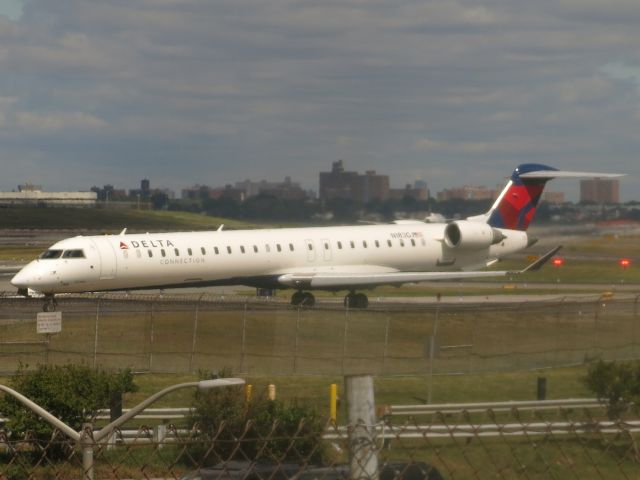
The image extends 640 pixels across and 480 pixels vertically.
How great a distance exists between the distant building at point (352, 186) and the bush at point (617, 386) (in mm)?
45441

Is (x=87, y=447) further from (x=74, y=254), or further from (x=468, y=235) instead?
(x=468, y=235)

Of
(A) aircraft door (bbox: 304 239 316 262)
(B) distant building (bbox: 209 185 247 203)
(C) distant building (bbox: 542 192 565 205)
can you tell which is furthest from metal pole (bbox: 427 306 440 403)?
(B) distant building (bbox: 209 185 247 203)

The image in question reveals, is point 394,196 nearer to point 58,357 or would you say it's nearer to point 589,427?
point 58,357

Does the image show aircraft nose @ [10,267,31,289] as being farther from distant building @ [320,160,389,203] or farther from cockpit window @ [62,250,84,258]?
distant building @ [320,160,389,203]

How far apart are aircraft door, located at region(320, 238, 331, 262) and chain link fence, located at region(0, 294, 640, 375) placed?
501 inches

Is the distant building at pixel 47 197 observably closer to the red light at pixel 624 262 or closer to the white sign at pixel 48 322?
the red light at pixel 624 262

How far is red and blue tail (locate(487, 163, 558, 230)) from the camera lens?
43.5m

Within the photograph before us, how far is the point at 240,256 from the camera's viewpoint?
3631 centimetres

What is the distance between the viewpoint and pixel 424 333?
68.7ft

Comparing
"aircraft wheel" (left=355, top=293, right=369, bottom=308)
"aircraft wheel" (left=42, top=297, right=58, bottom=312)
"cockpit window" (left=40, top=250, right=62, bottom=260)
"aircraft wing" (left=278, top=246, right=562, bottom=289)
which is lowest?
"aircraft wheel" (left=355, top=293, right=369, bottom=308)

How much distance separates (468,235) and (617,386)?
29.6 m

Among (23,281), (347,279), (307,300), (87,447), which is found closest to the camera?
(87,447)

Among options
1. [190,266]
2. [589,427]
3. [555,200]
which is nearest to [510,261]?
[555,200]

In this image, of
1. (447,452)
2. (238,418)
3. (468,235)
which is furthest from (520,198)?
(447,452)
